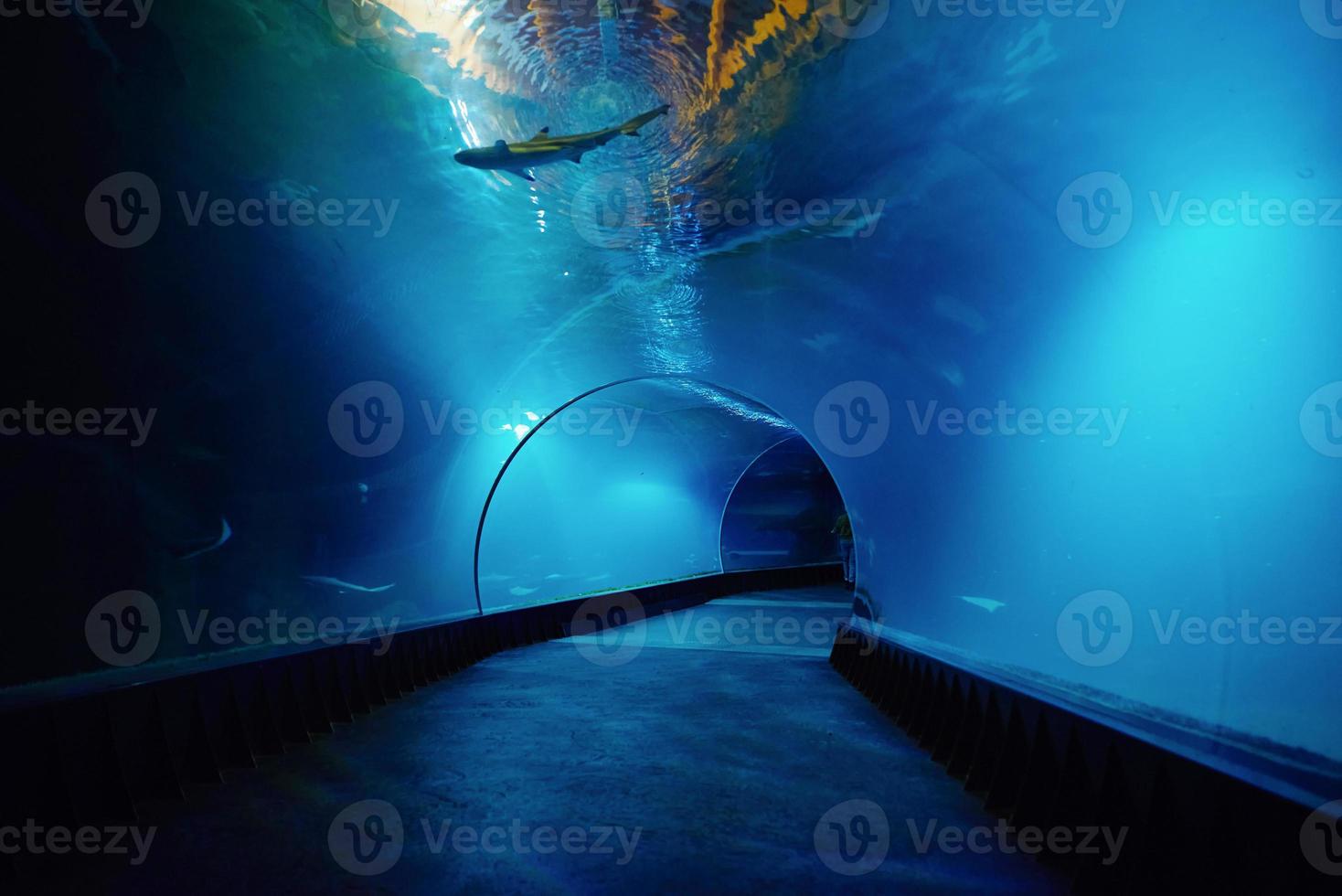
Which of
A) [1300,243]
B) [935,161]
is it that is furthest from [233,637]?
[1300,243]

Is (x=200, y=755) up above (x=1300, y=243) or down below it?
below

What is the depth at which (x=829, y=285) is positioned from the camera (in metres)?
7.97

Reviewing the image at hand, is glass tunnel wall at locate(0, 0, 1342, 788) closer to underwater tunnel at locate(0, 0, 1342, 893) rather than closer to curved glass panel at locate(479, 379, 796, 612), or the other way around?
underwater tunnel at locate(0, 0, 1342, 893)

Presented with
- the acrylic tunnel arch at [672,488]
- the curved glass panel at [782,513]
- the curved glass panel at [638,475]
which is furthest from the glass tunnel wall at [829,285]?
the curved glass panel at [782,513]

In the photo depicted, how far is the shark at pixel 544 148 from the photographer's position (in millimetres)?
5508

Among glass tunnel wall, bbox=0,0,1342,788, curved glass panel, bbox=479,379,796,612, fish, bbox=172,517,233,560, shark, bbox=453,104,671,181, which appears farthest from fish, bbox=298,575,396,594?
curved glass panel, bbox=479,379,796,612

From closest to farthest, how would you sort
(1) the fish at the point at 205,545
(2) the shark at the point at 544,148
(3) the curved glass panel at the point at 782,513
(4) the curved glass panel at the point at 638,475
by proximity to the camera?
1. (2) the shark at the point at 544,148
2. (1) the fish at the point at 205,545
3. (4) the curved glass panel at the point at 638,475
4. (3) the curved glass panel at the point at 782,513

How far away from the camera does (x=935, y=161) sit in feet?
17.5

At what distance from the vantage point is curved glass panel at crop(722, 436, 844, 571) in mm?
24125

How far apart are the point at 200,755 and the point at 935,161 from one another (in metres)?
6.88

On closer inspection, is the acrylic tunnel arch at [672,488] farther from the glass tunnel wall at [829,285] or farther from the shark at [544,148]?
the shark at [544,148]

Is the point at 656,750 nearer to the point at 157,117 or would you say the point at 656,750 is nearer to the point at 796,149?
the point at 796,149

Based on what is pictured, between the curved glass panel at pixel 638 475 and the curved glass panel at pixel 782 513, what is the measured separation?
3.31ft

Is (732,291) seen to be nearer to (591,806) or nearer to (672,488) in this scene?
(591,806)
